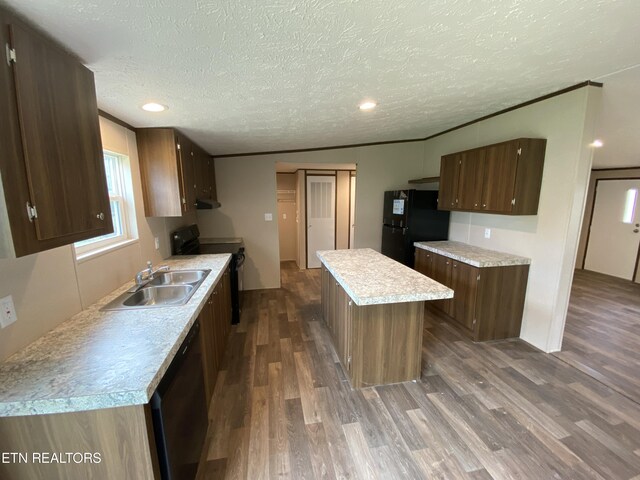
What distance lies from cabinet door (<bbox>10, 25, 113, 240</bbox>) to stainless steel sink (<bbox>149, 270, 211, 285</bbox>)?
1073mm

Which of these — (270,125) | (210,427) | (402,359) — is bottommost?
(210,427)

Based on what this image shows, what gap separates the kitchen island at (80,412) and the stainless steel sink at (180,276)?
116 centimetres

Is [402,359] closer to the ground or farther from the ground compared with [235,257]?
closer to the ground

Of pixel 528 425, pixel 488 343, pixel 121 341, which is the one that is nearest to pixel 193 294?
pixel 121 341

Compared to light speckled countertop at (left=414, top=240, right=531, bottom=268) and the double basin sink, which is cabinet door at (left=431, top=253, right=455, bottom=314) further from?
the double basin sink

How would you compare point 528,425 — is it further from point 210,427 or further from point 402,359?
point 210,427

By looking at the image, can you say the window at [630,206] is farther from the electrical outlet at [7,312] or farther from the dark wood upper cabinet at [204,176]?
the electrical outlet at [7,312]

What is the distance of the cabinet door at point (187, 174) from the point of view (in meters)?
2.64

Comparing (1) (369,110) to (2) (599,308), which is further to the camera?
(2) (599,308)

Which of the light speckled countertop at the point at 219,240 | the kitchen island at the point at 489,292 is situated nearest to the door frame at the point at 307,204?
the light speckled countertop at the point at 219,240

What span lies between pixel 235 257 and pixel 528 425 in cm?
302

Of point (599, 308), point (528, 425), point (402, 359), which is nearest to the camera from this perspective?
point (528, 425)

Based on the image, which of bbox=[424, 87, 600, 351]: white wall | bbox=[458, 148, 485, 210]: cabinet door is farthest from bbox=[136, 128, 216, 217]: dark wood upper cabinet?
bbox=[424, 87, 600, 351]: white wall

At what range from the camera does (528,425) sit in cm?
185
